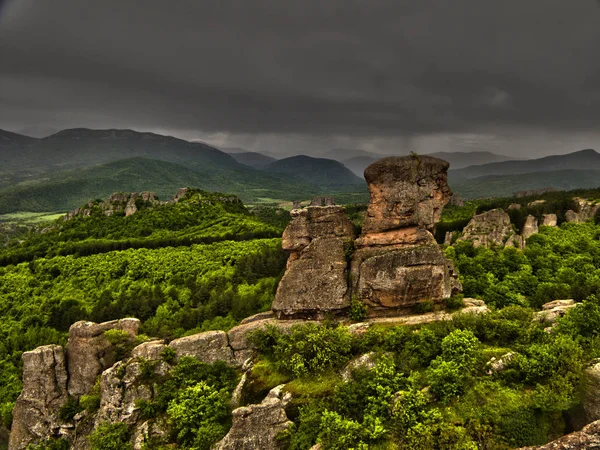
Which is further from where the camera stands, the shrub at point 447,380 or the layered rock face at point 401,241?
the layered rock face at point 401,241

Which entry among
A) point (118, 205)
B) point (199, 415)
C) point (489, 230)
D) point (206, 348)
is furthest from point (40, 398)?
point (118, 205)

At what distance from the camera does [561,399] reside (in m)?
16.2

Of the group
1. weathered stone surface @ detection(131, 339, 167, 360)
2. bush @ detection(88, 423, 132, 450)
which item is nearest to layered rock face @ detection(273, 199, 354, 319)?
weathered stone surface @ detection(131, 339, 167, 360)

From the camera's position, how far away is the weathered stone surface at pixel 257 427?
763 inches

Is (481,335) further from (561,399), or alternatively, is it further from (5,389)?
(5,389)

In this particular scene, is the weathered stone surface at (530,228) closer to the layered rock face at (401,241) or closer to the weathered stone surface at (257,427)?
the layered rock face at (401,241)

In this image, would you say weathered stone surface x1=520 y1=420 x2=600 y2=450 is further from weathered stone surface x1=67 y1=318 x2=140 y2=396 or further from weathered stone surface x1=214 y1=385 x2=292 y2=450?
weathered stone surface x1=67 y1=318 x2=140 y2=396

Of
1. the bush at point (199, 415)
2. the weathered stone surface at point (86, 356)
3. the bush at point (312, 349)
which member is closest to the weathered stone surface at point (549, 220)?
the bush at point (312, 349)

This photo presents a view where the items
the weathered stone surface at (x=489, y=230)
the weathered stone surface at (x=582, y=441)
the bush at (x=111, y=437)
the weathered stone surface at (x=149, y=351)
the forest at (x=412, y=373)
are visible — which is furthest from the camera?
the weathered stone surface at (x=489, y=230)

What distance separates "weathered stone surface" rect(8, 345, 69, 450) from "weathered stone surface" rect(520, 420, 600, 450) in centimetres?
3548

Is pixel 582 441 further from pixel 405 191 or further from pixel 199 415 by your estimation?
pixel 199 415

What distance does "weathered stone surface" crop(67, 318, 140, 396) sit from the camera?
28.4m

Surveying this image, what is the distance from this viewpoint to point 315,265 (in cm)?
2941

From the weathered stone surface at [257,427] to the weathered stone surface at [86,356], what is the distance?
15270 millimetres
